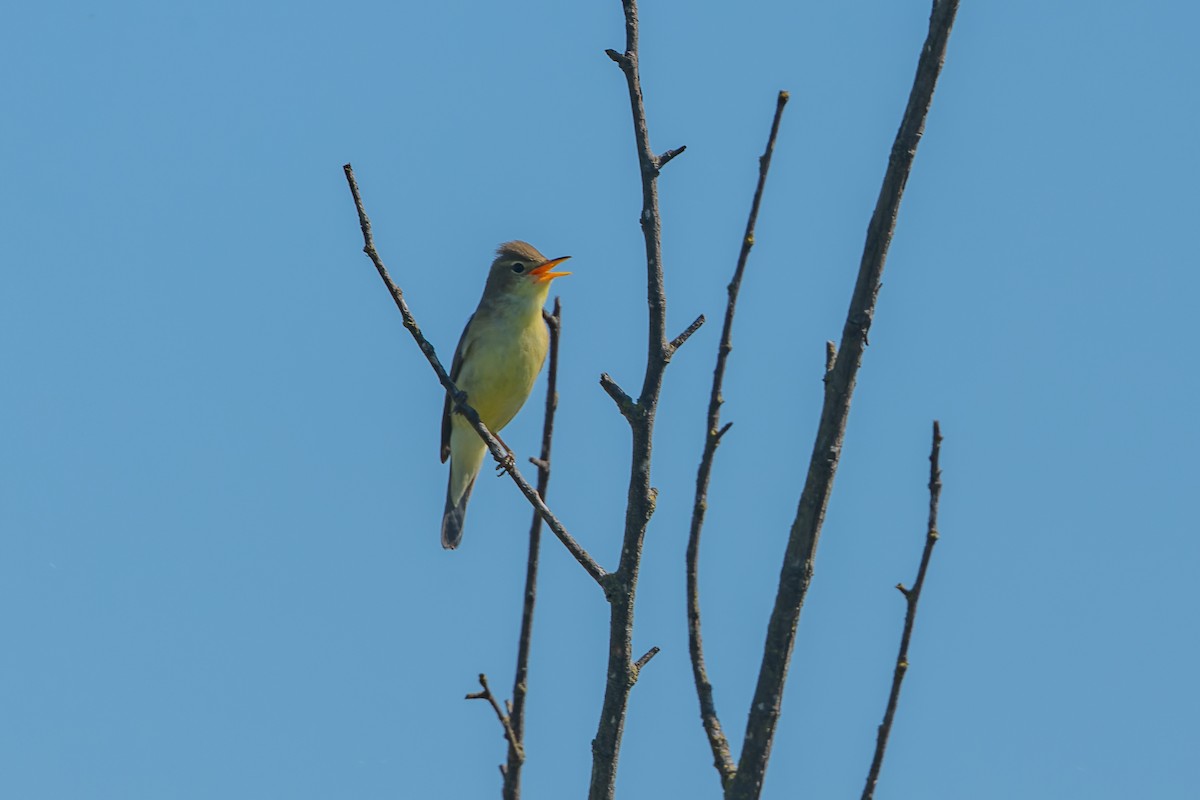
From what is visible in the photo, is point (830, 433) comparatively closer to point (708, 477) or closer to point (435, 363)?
point (708, 477)

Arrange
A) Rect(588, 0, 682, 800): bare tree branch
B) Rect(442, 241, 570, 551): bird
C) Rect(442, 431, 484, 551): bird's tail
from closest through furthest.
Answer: Rect(588, 0, 682, 800): bare tree branch, Rect(442, 241, 570, 551): bird, Rect(442, 431, 484, 551): bird's tail

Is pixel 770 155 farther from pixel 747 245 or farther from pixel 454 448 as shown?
pixel 454 448

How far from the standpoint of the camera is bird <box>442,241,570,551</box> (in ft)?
34.3

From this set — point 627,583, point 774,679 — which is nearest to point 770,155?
point 627,583

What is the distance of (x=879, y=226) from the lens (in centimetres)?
311

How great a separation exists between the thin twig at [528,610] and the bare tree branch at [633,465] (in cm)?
60

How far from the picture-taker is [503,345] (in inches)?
412

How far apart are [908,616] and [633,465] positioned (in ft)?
2.62

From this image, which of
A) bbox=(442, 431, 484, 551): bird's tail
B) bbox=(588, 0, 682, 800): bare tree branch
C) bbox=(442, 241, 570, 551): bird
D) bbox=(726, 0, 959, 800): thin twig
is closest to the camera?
bbox=(726, 0, 959, 800): thin twig

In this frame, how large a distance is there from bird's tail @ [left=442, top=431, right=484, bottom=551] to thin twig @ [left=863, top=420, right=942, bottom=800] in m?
8.09

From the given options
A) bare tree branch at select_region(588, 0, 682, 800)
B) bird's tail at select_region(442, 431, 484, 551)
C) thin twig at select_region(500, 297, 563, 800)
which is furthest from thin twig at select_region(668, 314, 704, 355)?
bird's tail at select_region(442, 431, 484, 551)

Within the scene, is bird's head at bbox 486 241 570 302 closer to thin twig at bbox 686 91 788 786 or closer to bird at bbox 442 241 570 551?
bird at bbox 442 241 570 551

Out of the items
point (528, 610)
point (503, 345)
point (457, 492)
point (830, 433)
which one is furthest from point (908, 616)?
point (457, 492)

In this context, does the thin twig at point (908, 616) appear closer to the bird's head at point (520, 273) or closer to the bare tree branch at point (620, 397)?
the bare tree branch at point (620, 397)
